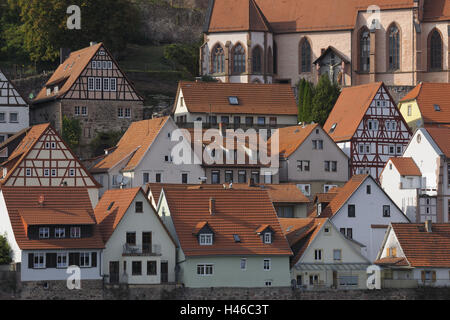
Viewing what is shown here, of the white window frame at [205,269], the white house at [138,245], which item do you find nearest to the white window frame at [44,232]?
the white house at [138,245]

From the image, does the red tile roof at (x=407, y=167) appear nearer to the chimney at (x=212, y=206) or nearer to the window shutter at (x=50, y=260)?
the chimney at (x=212, y=206)

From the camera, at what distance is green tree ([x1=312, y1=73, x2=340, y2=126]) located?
4774 inches

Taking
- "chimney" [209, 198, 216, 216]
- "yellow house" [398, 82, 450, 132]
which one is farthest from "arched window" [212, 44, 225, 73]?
"chimney" [209, 198, 216, 216]

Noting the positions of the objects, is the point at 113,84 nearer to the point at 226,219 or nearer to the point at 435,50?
the point at 226,219

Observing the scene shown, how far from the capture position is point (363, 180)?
97000mm

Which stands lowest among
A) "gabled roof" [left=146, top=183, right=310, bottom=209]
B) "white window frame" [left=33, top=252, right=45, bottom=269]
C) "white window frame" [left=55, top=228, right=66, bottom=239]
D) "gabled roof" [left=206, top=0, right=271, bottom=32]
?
"white window frame" [left=33, top=252, right=45, bottom=269]

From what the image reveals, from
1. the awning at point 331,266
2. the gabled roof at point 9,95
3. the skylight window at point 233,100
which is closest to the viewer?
the awning at point 331,266

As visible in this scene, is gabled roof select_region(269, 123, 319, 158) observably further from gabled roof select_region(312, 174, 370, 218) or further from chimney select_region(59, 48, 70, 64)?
chimney select_region(59, 48, 70, 64)

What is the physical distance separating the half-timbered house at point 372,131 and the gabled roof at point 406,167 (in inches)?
199

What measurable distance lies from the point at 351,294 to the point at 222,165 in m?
18.7

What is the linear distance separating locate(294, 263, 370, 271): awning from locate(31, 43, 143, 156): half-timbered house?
26068 millimetres

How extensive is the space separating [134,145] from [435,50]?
3571 cm

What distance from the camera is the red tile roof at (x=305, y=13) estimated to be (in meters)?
134
